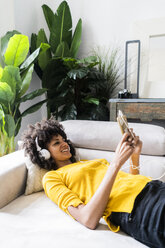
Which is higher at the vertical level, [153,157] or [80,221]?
[153,157]

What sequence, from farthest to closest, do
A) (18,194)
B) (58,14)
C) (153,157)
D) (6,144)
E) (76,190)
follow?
(58,14)
(6,144)
(153,157)
(18,194)
(76,190)

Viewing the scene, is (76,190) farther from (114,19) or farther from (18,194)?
(114,19)

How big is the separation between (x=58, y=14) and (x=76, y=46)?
0.42m

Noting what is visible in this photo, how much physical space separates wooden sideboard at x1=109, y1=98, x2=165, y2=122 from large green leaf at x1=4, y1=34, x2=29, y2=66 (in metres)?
0.98

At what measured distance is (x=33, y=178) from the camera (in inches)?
48.2

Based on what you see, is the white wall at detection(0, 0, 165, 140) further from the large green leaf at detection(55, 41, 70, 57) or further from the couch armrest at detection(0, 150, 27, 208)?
the couch armrest at detection(0, 150, 27, 208)

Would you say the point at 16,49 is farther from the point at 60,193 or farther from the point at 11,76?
the point at 60,193

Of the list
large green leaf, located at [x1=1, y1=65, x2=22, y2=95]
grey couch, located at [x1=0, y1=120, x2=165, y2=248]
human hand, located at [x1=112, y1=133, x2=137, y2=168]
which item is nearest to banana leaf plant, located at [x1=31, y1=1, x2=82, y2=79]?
large green leaf, located at [x1=1, y1=65, x2=22, y2=95]

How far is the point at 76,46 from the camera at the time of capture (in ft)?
8.03

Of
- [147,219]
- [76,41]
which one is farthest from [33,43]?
[147,219]

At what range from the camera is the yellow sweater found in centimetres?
93

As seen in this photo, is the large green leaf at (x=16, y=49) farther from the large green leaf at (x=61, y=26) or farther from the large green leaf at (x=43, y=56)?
the large green leaf at (x=61, y=26)

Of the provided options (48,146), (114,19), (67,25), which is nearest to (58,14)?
(67,25)

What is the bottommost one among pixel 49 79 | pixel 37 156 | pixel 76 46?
pixel 37 156
